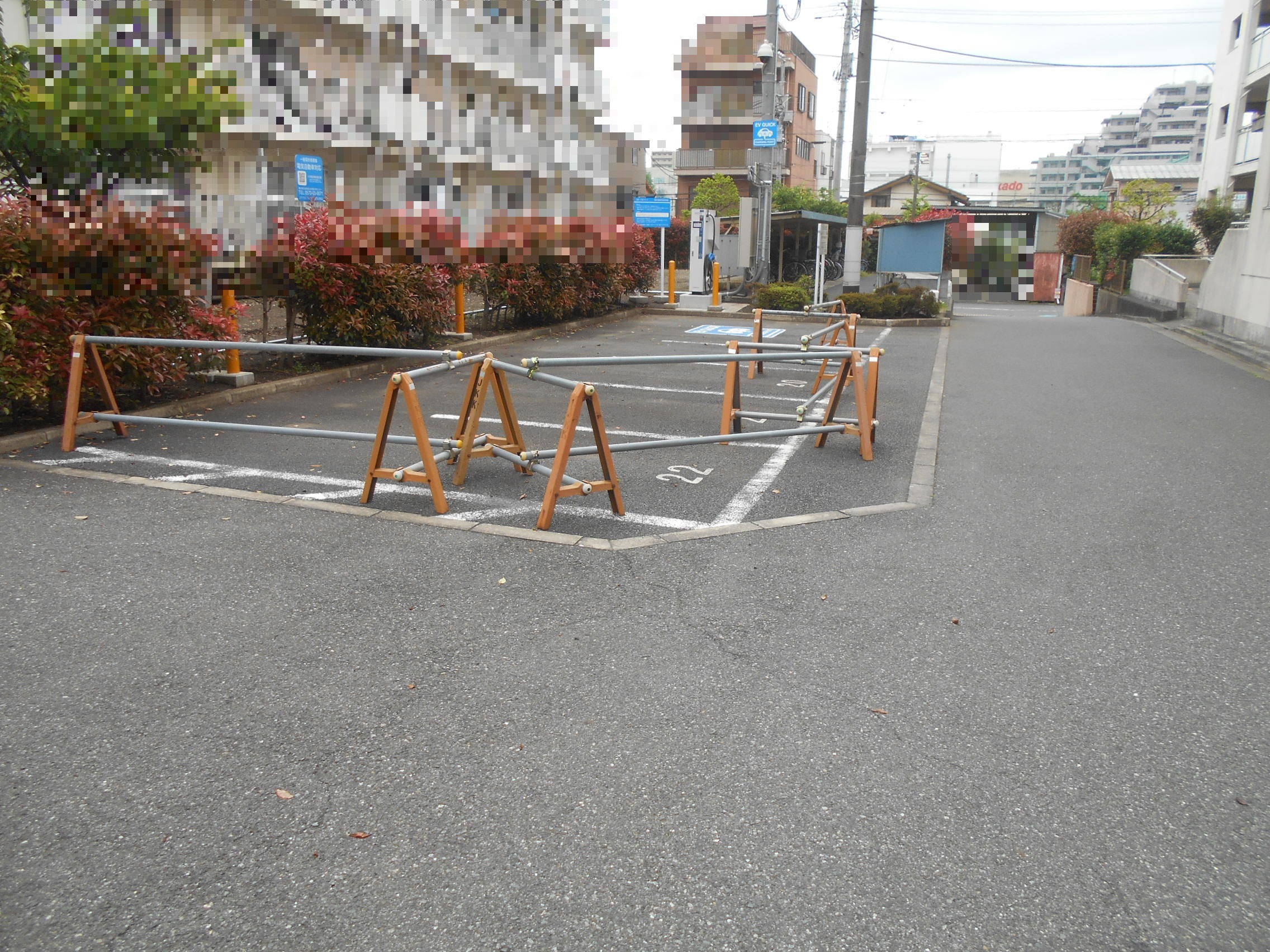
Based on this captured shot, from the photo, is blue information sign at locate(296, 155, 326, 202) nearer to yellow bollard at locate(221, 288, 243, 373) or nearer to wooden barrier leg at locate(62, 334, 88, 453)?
yellow bollard at locate(221, 288, 243, 373)

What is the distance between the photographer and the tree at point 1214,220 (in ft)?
84.8

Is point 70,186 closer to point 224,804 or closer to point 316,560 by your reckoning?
point 316,560

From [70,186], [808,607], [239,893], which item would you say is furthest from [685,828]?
[70,186]

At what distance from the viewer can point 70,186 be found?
325 inches

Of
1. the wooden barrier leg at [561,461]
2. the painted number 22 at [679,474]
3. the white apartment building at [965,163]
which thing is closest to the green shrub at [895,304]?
the painted number 22 at [679,474]

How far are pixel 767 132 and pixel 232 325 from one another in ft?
54.4

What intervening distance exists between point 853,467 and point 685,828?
4.82m

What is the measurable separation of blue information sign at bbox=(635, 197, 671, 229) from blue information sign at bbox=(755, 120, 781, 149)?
2625 millimetres

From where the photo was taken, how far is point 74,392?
7.10 metres

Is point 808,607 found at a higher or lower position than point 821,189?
lower

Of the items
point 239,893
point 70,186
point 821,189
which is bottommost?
point 239,893

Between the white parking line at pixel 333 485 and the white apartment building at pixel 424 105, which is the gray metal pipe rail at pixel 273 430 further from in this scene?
the white apartment building at pixel 424 105

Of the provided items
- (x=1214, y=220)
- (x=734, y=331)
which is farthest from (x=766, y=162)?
(x=1214, y=220)

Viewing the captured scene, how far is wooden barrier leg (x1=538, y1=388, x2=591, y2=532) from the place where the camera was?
5.38 metres
